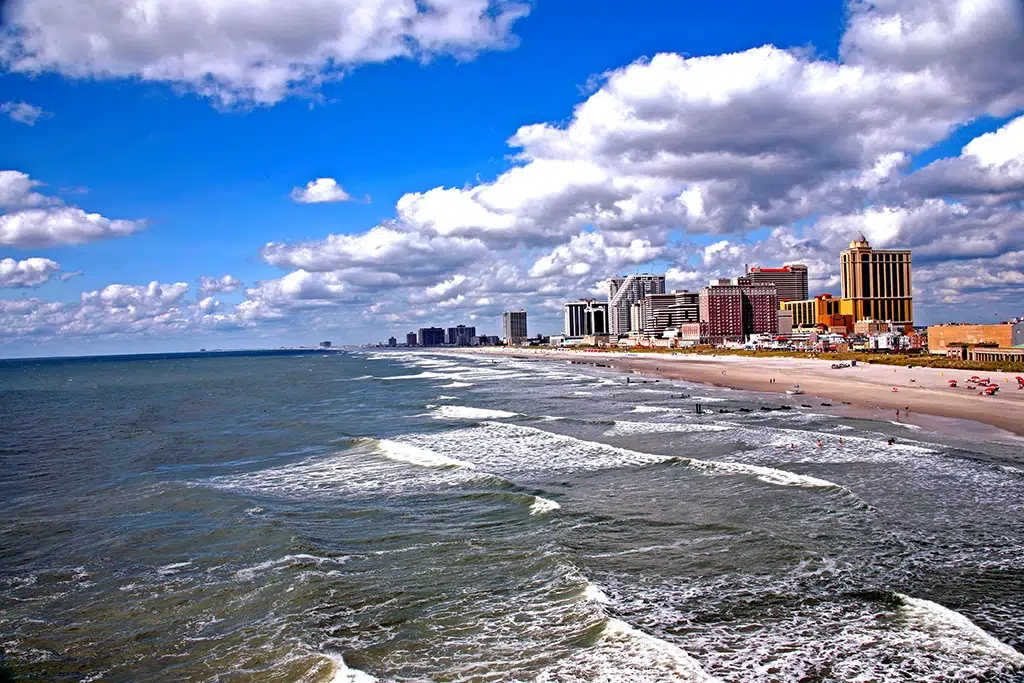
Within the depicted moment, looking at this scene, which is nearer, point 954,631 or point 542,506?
point 954,631

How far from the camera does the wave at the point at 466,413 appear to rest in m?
44.8

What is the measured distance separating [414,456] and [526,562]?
15213 mm

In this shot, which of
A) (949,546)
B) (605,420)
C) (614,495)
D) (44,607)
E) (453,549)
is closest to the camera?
(44,607)

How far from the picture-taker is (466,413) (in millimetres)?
47156

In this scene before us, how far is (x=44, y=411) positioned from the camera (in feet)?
206

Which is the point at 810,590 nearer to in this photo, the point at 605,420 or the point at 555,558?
the point at 555,558

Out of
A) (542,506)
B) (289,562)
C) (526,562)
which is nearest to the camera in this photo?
(526,562)

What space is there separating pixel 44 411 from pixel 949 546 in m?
72.1

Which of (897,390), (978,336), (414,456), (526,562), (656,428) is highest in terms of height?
(978,336)

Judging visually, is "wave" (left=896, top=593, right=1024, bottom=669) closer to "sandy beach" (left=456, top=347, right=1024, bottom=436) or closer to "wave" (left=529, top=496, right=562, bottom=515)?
"wave" (left=529, top=496, right=562, bottom=515)

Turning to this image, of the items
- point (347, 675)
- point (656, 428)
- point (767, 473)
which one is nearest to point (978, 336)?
point (656, 428)

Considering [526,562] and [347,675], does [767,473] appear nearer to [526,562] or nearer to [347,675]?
[526,562]

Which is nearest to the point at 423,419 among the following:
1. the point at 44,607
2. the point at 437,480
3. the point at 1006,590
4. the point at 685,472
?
the point at 437,480

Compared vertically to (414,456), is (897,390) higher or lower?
lower
